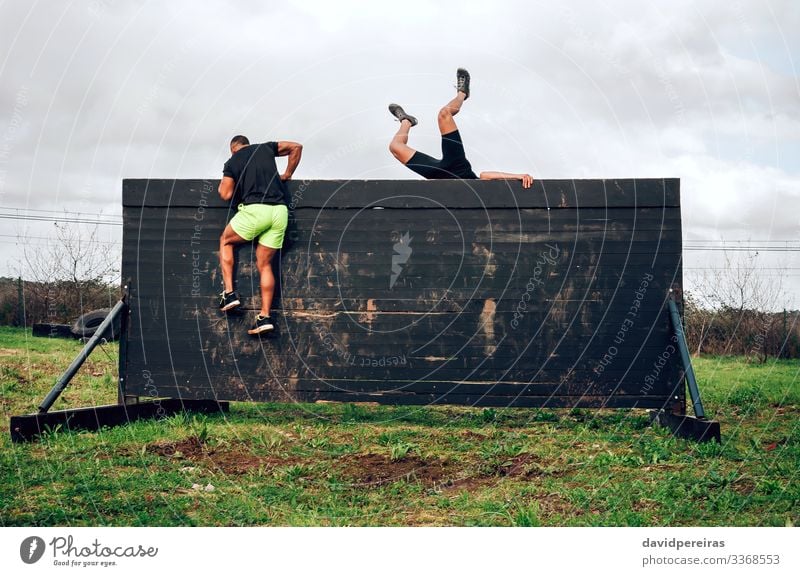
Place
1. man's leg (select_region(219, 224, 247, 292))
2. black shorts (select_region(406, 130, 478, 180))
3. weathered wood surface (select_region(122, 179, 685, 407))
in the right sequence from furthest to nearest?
1. black shorts (select_region(406, 130, 478, 180))
2. man's leg (select_region(219, 224, 247, 292))
3. weathered wood surface (select_region(122, 179, 685, 407))

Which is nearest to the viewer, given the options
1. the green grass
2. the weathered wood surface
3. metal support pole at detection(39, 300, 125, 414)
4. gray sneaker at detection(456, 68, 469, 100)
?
the green grass

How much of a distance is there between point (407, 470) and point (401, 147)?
380 centimetres

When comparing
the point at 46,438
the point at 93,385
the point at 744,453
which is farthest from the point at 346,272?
the point at 93,385

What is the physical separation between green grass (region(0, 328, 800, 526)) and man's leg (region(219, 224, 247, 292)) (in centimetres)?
148

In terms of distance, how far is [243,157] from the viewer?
7.92 m

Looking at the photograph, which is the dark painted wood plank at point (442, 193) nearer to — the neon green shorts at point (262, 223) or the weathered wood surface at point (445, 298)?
the weathered wood surface at point (445, 298)

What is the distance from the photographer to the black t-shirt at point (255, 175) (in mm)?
7844

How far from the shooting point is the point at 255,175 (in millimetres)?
7848

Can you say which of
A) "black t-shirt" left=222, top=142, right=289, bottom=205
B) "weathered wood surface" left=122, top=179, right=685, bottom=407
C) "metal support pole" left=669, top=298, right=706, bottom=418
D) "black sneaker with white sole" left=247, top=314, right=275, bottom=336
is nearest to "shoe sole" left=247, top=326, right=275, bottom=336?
"black sneaker with white sole" left=247, top=314, right=275, bottom=336

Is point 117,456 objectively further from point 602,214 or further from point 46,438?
point 602,214

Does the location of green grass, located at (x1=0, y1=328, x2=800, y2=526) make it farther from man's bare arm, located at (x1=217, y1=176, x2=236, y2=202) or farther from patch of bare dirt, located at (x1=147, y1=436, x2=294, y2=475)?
man's bare arm, located at (x1=217, y1=176, x2=236, y2=202)

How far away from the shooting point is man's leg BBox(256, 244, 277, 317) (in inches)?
311

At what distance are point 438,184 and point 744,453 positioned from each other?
12.4 feet
